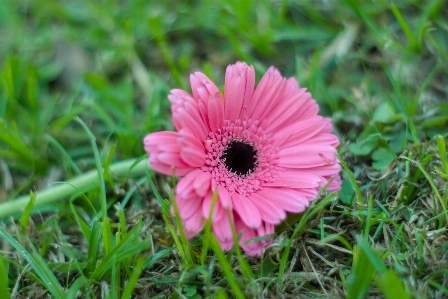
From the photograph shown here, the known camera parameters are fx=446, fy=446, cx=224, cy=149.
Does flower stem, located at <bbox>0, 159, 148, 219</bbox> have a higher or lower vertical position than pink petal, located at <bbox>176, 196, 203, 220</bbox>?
lower

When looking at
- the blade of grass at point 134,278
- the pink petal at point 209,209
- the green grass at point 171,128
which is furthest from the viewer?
the green grass at point 171,128

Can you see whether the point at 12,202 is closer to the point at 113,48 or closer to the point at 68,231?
the point at 68,231

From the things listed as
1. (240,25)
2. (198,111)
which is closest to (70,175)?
(198,111)

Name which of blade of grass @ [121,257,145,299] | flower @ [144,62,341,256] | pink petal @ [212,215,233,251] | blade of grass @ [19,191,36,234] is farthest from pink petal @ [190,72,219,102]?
blade of grass @ [19,191,36,234]

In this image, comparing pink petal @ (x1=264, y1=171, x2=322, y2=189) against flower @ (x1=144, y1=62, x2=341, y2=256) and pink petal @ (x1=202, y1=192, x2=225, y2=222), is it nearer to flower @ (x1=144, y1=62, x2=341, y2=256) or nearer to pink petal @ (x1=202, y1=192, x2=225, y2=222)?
flower @ (x1=144, y1=62, x2=341, y2=256)

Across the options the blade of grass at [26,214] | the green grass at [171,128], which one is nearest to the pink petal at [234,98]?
the green grass at [171,128]

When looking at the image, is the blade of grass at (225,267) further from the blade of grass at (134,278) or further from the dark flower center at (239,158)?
the dark flower center at (239,158)

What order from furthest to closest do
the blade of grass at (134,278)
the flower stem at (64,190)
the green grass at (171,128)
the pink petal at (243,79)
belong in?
1. the flower stem at (64,190)
2. the pink petal at (243,79)
3. the green grass at (171,128)
4. the blade of grass at (134,278)
